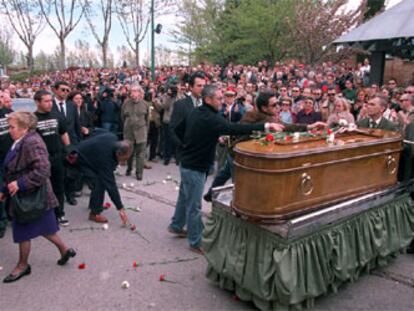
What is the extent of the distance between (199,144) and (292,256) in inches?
67.3

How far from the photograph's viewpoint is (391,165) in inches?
170

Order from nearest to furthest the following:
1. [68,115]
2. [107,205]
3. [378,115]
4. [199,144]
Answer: [199,144] < [378,115] < [107,205] < [68,115]

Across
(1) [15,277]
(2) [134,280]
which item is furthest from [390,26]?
(1) [15,277]

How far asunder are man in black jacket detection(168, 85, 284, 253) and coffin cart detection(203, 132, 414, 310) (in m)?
0.47

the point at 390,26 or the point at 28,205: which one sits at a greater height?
the point at 390,26

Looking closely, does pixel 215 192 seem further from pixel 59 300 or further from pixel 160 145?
pixel 160 145

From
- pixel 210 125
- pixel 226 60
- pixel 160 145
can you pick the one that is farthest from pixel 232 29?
pixel 210 125

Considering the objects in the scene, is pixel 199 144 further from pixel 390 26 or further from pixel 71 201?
pixel 390 26

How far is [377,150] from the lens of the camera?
4.02 metres

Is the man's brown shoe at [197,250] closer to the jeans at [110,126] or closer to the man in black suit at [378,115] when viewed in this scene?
the man in black suit at [378,115]

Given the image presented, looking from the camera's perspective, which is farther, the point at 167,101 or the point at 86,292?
the point at 167,101

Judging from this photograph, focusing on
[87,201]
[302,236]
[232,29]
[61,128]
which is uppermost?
[232,29]

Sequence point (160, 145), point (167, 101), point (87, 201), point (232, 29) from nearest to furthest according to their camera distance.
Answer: point (87, 201) < point (167, 101) < point (160, 145) < point (232, 29)

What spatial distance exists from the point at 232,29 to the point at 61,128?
2335 cm
